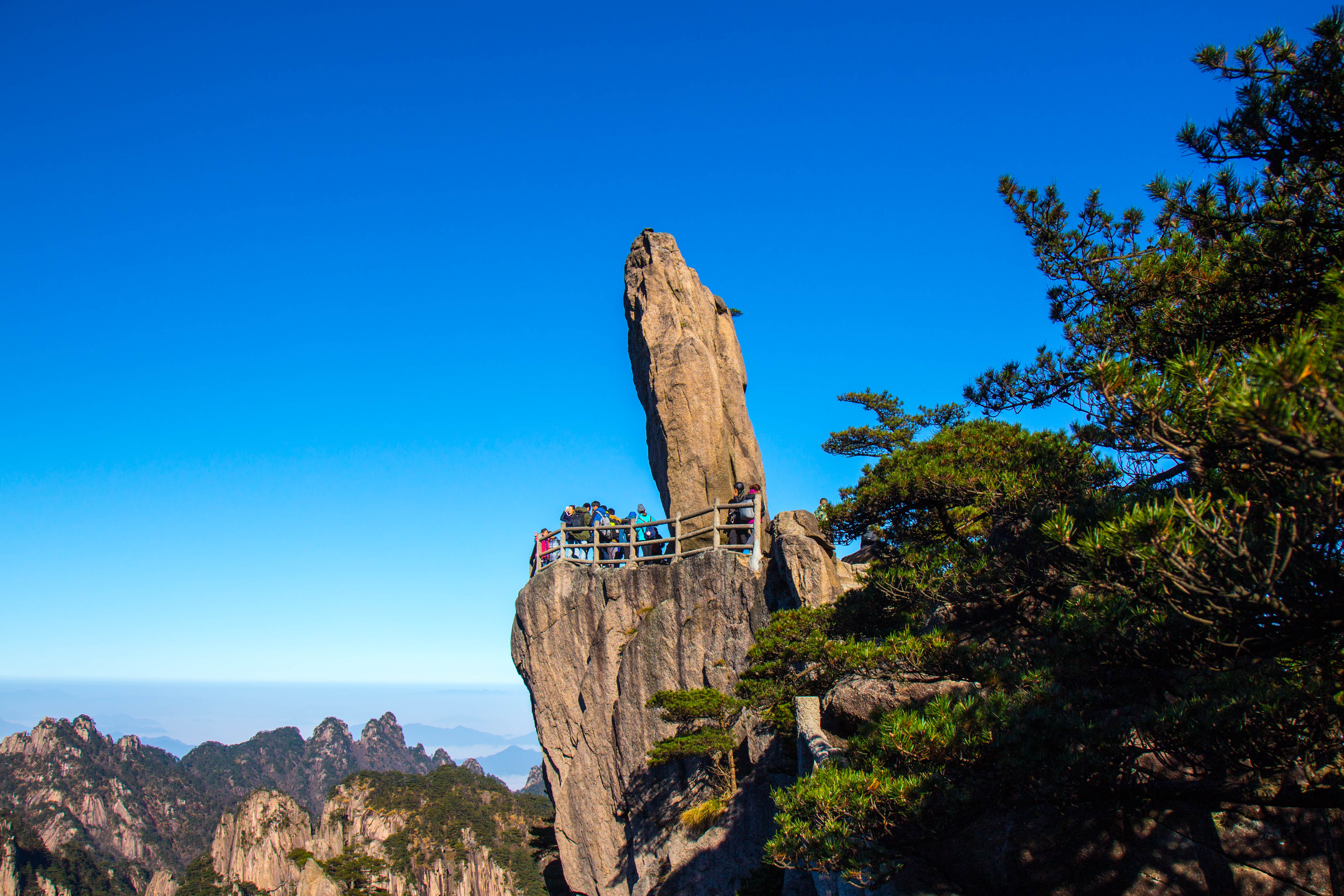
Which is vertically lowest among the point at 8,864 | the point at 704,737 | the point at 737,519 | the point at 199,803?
the point at 199,803

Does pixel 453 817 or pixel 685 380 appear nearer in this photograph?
pixel 685 380

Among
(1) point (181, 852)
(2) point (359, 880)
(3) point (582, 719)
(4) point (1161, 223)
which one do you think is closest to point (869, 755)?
(4) point (1161, 223)

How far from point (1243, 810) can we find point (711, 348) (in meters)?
22.4

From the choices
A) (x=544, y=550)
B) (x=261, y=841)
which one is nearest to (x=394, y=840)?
(x=261, y=841)

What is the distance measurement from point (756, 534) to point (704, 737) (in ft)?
21.3

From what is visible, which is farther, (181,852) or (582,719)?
(181,852)

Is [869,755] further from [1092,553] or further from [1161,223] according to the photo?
[1161,223]

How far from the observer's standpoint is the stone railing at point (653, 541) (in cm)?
2147

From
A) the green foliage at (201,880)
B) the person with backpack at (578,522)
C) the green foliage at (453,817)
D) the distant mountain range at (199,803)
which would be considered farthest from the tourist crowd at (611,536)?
the green foliage at (201,880)

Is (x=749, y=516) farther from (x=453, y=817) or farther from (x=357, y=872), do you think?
(x=453, y=817)

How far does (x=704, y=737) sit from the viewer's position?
55.1ft

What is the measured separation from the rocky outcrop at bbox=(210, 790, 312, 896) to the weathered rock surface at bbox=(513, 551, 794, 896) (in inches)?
2077

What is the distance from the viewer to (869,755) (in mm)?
7574

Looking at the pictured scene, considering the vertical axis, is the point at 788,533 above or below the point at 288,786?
above
